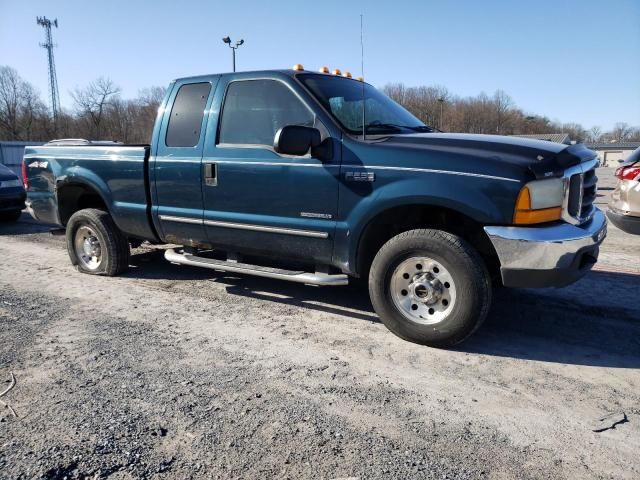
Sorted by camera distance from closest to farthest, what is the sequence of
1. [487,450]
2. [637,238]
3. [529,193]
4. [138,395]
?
1. [487,450]
2. [138,395]
3. [529,193]
4. [637,238]

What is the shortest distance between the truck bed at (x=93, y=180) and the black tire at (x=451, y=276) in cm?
273

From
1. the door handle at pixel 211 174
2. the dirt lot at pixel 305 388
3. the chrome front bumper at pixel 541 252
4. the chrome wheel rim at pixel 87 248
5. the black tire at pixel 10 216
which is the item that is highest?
the door handle at pixel 211 174

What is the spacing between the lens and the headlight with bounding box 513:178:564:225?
326cm

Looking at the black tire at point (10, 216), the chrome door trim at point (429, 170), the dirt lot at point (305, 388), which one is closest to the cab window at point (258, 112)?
the chrome door trim at point (429, 170)

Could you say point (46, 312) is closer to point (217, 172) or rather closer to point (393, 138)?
point (217, 172)

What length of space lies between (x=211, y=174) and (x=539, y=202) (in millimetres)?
2829

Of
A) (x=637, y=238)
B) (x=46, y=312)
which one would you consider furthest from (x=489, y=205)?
(x=637, y=238)

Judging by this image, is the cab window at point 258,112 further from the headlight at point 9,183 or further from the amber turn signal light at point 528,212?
the headlight at point 9,183

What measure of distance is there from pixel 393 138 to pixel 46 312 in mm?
3496

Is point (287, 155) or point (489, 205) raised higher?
point (287, 155)

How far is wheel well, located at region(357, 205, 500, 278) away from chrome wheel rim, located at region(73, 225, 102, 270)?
344cm

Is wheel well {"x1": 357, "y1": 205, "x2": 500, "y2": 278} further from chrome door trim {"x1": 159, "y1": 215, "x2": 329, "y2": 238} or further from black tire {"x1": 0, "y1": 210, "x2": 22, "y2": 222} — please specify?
black tire {"x1": 0, "y1": 210, "x2": 22, "y2": 222}

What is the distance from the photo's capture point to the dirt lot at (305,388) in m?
2.35

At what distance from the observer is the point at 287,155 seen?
4125mm
